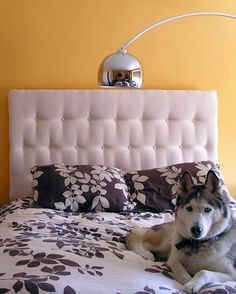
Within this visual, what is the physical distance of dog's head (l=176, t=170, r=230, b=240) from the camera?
1.70 m

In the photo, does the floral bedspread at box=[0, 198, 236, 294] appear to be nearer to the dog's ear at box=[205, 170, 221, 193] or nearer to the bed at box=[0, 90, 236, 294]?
the bed at box=[0, 90, 236, 294]

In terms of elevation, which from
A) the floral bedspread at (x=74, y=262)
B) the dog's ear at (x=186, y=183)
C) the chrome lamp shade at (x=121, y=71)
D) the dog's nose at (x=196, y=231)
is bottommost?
the floral bedspread at (x=74, y=262)

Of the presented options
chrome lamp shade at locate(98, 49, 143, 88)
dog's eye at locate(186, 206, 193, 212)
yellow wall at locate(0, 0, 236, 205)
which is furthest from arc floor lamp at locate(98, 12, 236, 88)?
yellow wall at locate(0, 0, 236, 205)

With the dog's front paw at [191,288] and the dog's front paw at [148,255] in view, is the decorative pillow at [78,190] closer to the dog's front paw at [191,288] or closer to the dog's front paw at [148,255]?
the dog's front paw at [148,255]

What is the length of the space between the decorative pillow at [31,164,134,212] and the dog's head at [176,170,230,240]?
108 centimetres

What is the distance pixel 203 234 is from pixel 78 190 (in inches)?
51.2

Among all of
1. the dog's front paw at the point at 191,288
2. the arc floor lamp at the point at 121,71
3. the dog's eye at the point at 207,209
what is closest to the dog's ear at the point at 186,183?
the dog's eye at the point at 207,209

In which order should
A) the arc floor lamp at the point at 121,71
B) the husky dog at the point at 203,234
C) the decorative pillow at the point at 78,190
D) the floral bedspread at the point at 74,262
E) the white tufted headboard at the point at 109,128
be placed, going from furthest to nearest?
the white tufted headboard at the point at 109,128 → the decorative pillow at the point at 78,190 → the arc floor lamp at the point at 121,71 → the husky dog at the point at 203,234 → the floral bedspread at the point at 74,262

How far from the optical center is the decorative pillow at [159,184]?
2893 mm

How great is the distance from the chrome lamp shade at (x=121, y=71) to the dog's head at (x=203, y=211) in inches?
30.5

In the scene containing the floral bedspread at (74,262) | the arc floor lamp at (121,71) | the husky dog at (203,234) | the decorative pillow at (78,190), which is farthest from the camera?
the decorative pillow at (78,190)

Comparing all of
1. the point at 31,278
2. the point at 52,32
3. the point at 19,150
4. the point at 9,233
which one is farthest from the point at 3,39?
the point at 31,278

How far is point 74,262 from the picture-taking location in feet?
5.36

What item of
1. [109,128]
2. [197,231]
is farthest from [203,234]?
[109,128]
